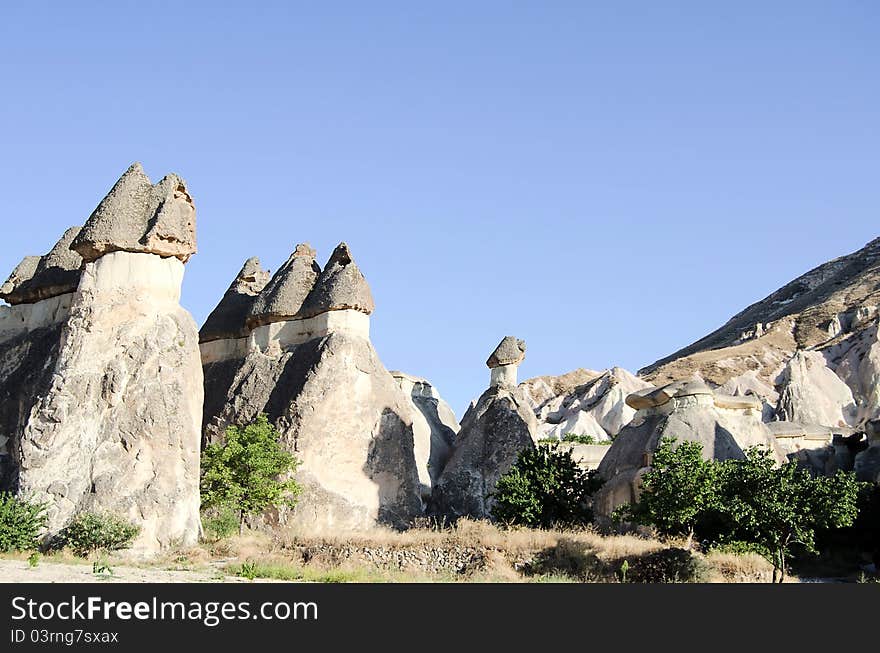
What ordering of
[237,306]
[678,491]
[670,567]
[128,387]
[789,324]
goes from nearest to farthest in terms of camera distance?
[670,567], [678,491], [128,387], [237,306], [789,324]

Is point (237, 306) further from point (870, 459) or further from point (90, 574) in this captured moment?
point (870, 459)

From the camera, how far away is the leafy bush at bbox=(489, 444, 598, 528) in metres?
20.6

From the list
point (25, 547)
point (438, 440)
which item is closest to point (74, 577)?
point (25, 547)

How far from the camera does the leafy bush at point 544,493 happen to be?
20.6m

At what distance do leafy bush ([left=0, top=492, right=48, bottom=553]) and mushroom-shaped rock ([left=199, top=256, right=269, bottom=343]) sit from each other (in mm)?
9876

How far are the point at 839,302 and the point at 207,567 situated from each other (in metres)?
75.8

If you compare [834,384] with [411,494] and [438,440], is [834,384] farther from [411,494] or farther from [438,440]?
[411,494]

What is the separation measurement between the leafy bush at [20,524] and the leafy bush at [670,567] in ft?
32.7

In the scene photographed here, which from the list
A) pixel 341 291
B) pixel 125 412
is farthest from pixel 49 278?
pixel 341 291

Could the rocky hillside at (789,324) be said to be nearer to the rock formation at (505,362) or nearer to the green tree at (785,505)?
the rock formation at (505,362)

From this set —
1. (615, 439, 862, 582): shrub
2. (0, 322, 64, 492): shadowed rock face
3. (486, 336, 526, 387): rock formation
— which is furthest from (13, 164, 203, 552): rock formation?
(486, 336, 526, 387): rock formation

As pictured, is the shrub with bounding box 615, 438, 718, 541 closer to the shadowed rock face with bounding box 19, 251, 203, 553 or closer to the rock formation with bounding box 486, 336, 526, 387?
the shadowed rock face with bounding box 19, 251, 203, 553

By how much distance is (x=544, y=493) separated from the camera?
20906 mm

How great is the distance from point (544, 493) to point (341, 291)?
6990 millimetres
